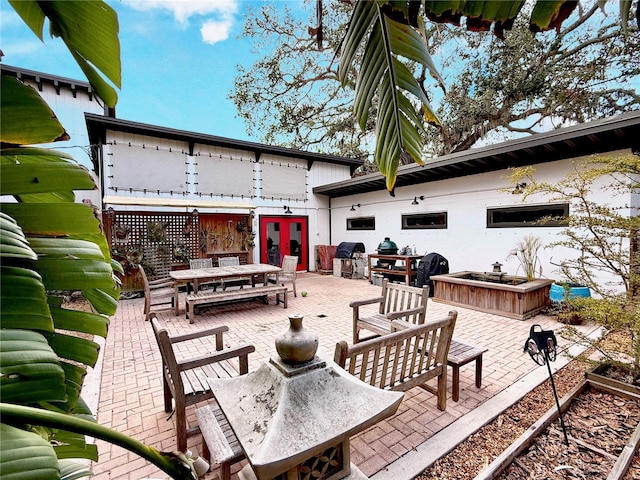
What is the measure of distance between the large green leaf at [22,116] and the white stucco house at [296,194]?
6.28 metres

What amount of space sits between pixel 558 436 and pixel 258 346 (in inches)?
130

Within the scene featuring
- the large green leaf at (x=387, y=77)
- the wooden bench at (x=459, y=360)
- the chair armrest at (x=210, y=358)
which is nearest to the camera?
the large green leaf at (x=387, y=77)

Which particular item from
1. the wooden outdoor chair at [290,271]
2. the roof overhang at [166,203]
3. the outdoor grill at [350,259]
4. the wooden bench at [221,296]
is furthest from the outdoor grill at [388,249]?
the roof overhang at [166,203]

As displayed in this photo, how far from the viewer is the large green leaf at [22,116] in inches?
24.5

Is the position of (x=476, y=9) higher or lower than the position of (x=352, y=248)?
higher

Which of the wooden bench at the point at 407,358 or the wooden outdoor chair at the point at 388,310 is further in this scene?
the wooden outdoor chair at the point at 388,310

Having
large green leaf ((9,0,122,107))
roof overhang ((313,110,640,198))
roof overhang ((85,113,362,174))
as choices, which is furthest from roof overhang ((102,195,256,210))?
large green leaf ((9,0,122,107))

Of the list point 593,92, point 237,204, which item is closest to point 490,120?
point 593,92

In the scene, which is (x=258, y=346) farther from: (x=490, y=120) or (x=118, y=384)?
(x=490, y=120)

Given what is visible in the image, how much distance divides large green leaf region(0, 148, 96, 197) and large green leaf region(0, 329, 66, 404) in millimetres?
340

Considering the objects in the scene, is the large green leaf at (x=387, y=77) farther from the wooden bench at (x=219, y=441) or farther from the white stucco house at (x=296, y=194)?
the white stucco house at (x=296, y=194)

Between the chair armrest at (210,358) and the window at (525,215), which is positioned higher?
the window at (525,215)

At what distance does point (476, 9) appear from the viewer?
0.63 metres

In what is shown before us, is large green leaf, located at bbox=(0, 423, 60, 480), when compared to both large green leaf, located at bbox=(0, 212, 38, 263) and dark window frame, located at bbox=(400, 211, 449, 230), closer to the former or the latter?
large green leaf, located at bbox=(0, 212, 38, 263)
